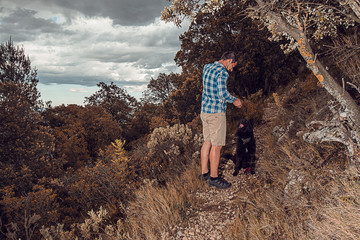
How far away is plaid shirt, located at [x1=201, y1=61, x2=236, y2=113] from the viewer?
2.87 m

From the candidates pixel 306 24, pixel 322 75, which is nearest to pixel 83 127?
pixel 306 24

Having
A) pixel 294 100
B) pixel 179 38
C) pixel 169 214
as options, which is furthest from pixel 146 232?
pixel 179 38

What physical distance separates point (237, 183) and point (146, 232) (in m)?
1.69

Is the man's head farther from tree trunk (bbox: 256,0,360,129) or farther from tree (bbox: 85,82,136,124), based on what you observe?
tree (bbox: 85,82,136,124)

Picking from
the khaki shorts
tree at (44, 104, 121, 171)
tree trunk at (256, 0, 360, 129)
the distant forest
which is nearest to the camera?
tree trunk at (256, 0, 360, 129)

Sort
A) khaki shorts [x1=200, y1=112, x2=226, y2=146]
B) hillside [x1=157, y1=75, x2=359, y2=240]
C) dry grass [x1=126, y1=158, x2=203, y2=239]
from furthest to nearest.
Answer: khaki shorts [x1=200, y1=112, x2=226, y2=146] < dry grass [x1=126, y1=158, x2=203, y2=239] < hillside [x1=157, y1=75, x2=359, y2=240]

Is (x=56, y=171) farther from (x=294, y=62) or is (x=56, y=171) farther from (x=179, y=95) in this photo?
(x=294, y=62)

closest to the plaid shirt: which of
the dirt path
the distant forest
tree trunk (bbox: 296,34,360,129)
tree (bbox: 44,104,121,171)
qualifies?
tree trunk (bbox: 296,34,360,129)

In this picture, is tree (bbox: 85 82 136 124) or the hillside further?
tree (bbox: 85 82 136 124)

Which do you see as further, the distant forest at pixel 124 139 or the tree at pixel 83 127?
the tree at pixel 83 127

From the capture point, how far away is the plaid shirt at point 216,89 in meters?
2.87

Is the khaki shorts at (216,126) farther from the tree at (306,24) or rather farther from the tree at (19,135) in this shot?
the tree at (19,135)

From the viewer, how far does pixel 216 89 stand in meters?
2.96

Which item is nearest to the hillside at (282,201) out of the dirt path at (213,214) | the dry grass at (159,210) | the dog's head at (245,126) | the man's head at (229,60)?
the dirt path at (213,214)
